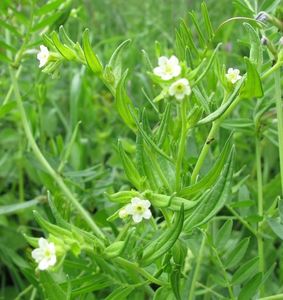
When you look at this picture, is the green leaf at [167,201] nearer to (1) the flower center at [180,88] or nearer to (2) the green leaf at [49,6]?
(1) the flower center at [180,88]

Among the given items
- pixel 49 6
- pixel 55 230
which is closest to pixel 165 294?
pixel 55 230

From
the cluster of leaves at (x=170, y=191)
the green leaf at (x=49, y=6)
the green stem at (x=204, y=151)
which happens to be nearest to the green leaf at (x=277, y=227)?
the cluster of leaves at (x=170, y=191)

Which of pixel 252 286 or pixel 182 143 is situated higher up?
pixel 182 143

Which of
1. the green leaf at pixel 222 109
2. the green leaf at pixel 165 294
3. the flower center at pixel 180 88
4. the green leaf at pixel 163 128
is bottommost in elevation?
the green leaf at pixel 165 294

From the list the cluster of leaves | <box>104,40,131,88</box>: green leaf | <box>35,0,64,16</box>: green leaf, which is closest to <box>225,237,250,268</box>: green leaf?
the cluster of leaves

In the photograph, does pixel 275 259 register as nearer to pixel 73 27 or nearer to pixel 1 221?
pixel 1 221

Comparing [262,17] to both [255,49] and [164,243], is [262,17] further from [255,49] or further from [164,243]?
[164,243]
